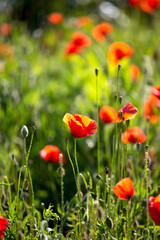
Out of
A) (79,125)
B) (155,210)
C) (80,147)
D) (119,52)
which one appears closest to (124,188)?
(155,210)

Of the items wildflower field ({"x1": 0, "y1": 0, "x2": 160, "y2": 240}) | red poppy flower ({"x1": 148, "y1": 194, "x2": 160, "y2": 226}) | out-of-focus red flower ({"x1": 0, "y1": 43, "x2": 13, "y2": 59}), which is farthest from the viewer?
out-of-focus red flower ({"x1": 0, "y1": 43, "x2": 13, "y2": 59})

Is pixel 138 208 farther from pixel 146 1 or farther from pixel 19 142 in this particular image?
pixel 146 1

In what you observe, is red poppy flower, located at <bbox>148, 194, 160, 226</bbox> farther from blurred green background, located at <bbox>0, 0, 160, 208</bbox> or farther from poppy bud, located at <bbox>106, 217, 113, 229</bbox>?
blurred green background, located at <bbox>0, 0, 160, 208</bbox>

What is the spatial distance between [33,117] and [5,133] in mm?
186

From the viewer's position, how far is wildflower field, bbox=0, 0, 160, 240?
113 cm

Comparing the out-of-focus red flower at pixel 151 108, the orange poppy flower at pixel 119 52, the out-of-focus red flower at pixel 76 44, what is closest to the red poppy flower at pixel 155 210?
the out-of-focus red flower at pixel 151 108

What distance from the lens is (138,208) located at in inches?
50.2

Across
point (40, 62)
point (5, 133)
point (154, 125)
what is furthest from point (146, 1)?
point (5, 133)

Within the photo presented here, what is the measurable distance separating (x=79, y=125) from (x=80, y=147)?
903 mm

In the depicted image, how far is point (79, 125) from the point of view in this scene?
1094 millimetres

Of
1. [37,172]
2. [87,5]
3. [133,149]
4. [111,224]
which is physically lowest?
[87,5]

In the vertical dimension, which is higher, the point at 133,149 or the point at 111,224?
the point at 111,224

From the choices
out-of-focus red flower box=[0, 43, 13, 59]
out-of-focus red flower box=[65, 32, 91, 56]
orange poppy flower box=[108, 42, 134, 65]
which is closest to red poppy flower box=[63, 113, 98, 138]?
orange poppy flower box=[108, 42, 134, 65]

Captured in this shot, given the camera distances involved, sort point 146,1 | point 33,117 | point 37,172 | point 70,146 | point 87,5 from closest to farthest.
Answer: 1. point 37,172
2. point 70,146
3. point 33,117
4. point 146,1
5. point 87,5
